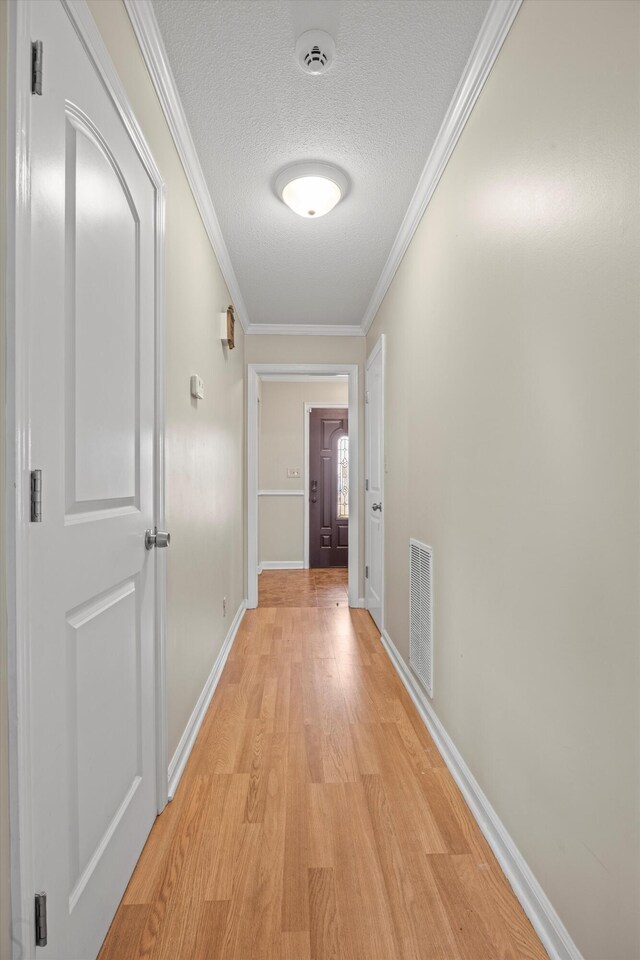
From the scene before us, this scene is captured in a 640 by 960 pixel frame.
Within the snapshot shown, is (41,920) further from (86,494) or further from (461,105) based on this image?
(461,105)

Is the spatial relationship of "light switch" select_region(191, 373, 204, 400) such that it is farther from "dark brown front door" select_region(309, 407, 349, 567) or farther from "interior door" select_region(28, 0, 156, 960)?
"dark brown front door" select_region(309, 407, 349, 567)

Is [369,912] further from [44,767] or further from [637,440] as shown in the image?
[637,440]

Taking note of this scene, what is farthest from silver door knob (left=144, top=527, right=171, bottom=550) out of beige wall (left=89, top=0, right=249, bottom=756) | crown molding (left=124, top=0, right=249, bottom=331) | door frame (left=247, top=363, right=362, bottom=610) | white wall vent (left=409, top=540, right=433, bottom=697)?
door frame (left=247, top=363, right=362, bottom=610)

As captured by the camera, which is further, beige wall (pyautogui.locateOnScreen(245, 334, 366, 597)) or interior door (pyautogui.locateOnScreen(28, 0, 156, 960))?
beige wall (pyautogui.locateOnScreen(245, 334, 366, 597))

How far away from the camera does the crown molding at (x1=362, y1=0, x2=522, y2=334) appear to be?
1.50m

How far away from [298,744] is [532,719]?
45.0 inches

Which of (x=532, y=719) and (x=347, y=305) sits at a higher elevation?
(x=347, y=305)

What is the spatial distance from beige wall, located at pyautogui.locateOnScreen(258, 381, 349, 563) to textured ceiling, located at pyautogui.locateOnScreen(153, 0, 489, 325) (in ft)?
12.0

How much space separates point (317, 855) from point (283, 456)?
17.7ft

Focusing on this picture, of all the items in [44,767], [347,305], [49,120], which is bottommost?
[44,767]

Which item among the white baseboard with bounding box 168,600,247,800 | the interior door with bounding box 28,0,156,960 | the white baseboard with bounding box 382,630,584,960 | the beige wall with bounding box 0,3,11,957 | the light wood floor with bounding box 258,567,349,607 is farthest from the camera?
the light wood floor with bounding box 258,567,349,607

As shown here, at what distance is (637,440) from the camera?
949 mm

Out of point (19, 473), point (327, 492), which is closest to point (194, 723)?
point (19, 473)

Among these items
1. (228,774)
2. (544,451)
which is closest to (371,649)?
(228,774)
